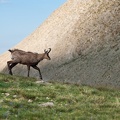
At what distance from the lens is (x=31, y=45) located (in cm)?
9194

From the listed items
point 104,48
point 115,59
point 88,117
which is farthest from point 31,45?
point 88,117

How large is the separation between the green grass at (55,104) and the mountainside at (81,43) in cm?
3449

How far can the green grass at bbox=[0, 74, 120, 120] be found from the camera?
13875 millimetres

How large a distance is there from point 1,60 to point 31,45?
10900mm

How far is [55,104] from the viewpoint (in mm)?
17094

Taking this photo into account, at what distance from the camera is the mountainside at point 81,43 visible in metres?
63.2

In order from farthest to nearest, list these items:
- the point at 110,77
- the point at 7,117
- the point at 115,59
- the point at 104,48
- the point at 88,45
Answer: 1. the point at 88,45
2. the point at 104,48
3. the point at 115,59
4. the point at 110,77
5. the point at 7,117

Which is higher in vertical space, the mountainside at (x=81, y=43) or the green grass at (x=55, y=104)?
the mountainside at (x=81, y=43)

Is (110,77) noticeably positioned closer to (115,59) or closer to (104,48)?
(115,59)

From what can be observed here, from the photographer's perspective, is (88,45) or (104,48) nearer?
(104,48)

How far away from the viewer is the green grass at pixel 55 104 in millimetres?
13875

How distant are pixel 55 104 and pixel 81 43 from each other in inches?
2398

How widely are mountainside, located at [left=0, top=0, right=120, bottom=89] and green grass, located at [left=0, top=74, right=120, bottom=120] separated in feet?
113

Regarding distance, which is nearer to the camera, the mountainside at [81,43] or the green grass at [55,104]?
the green grass at [55,104]
